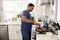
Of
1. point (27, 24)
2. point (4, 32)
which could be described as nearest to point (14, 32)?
point (4, 32)

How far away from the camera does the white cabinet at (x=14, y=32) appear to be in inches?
185

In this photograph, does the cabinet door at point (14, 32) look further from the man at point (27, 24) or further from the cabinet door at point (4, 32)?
the man at point (27, 24)

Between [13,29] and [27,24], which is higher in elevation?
[27,24]

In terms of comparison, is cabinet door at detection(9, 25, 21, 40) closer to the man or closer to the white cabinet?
the white cabinet

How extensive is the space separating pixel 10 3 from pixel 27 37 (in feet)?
7.49

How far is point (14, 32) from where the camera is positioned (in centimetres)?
473

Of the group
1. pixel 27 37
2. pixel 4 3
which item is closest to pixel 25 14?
pixel 27 37

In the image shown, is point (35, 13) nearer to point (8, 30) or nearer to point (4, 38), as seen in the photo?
point (8, 30)

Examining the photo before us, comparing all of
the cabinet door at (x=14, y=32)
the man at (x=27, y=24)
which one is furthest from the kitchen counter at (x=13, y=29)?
the man at (x=27, y=24)

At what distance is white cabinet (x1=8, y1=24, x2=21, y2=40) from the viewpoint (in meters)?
4.70

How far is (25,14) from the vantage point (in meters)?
3.29

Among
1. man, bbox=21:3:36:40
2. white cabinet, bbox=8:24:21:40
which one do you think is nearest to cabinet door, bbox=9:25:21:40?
white cabinet, bbox=8:24:21:40

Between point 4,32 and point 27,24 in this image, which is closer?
point 27,24

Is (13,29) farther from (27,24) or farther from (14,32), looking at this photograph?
(27,24)
